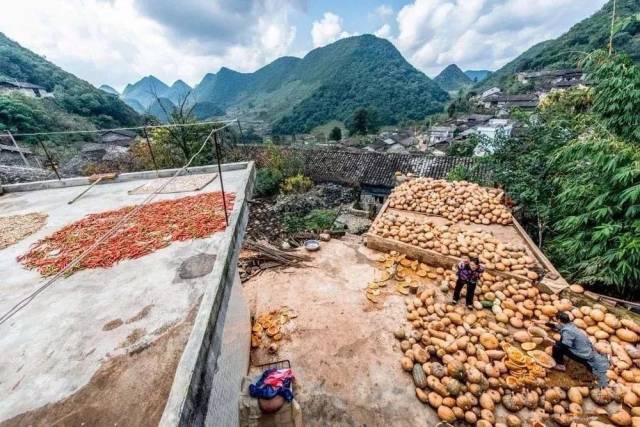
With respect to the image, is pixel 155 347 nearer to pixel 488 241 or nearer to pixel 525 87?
pixel 488 241

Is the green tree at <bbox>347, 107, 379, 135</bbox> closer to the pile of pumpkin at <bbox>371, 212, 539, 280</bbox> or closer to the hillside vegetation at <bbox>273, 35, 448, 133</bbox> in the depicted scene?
the hillside vegetation at <bbox>273, 35, 448, 133</bbox>

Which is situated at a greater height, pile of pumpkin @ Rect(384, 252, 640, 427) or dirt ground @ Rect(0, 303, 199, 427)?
dirt ground @ Rect(0, 303, 199, 427)

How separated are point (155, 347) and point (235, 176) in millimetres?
5207

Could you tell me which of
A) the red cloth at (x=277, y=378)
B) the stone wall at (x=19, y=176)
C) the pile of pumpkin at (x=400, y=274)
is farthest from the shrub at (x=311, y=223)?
the stone wall at (x=19, y=176)

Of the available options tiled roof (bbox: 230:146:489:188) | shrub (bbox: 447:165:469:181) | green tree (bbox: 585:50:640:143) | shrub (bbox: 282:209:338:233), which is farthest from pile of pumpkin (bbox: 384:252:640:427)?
tiled roof (bbox: 230:146:489:188)

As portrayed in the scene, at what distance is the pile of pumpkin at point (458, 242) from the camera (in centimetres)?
576

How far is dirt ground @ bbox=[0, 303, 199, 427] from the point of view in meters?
1.95

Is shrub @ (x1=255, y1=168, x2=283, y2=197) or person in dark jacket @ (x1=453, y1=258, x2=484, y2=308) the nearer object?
person in dark jacket @ (x1=453, y1=258, x2=484, y2=308)

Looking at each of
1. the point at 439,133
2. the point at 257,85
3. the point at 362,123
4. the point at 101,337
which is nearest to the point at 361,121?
the point at 362,123

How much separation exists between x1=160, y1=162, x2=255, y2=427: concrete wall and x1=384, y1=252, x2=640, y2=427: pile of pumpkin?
9.61ft

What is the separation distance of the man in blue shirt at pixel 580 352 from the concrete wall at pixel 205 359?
476 cm

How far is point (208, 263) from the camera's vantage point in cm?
345

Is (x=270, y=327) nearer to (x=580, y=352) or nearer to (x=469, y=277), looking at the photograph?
(x=469, y=277)

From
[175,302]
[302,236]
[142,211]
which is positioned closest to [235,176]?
[142,211]
